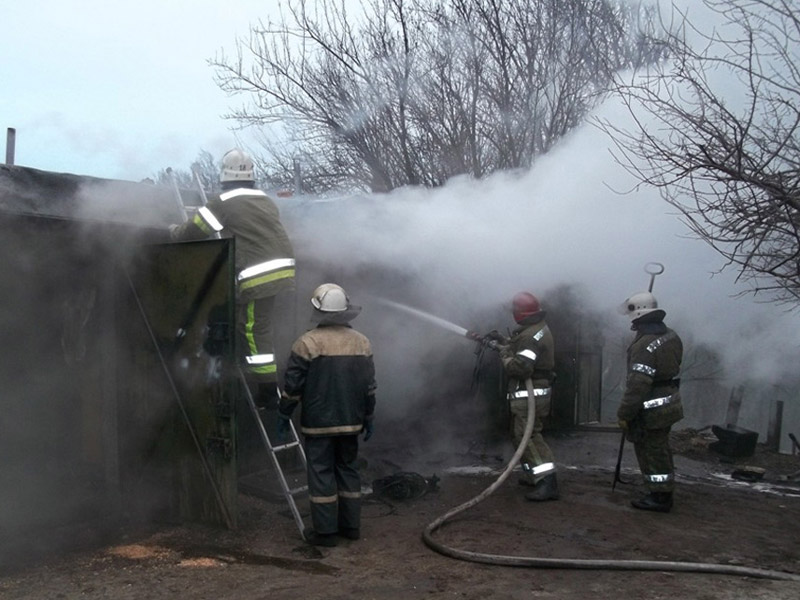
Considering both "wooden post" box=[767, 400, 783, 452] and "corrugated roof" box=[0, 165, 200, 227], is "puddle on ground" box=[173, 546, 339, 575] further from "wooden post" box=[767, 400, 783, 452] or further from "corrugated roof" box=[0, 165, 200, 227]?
"wooden post" box=[767, 400, 783, 452]

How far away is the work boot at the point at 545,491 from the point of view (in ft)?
20.5

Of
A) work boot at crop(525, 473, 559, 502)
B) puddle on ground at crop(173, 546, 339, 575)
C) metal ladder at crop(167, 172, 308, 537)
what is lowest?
puddle on ground at crop(173, 546, 339, 575)

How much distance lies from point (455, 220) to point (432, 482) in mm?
2799

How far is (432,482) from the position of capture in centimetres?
650

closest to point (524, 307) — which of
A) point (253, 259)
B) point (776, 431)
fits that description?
point (253, 259)

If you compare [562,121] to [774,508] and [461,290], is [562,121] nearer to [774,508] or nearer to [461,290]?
[461,290]

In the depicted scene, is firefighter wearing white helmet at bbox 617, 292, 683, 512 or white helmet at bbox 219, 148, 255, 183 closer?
white helmet at bbox 219, 148, 255, 183

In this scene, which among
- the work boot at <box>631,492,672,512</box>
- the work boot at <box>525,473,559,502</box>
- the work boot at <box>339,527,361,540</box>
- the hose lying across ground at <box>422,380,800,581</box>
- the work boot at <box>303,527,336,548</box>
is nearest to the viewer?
the hose lying across ground at <box>422,380,800,581</box>

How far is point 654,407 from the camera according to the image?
6.06m

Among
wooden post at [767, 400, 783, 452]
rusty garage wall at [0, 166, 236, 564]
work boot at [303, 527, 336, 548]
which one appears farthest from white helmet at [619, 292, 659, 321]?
wooden post at [767, 400, 783, 452]

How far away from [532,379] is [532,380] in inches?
0.7

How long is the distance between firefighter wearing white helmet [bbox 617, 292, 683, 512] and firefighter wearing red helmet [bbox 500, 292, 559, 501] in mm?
739

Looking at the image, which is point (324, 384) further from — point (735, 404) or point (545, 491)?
point (735, 404)

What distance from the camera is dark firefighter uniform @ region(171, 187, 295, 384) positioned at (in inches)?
215
